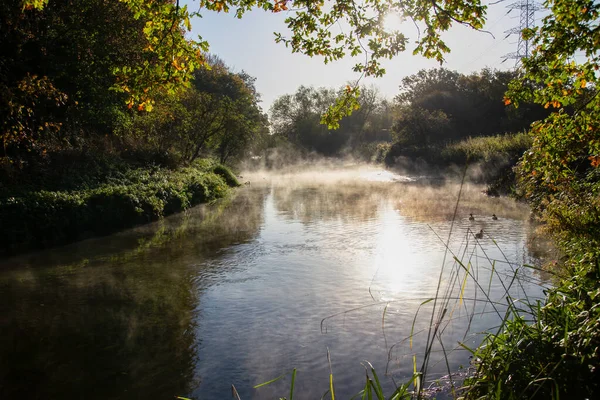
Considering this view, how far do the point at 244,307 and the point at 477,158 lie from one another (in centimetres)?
2121

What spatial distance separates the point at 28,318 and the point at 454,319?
215 inches

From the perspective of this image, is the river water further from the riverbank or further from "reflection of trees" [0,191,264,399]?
the riverbank

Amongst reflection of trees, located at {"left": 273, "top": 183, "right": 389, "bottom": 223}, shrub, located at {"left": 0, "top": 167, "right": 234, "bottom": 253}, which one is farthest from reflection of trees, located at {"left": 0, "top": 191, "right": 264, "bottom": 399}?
reflection of trees, located at {"left": 273, "top": 183, "right": 389, "bottom": 223}

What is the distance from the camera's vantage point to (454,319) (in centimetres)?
551

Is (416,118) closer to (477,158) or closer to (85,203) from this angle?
(477,158)

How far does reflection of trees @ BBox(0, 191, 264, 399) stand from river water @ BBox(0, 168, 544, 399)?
2 centimetres

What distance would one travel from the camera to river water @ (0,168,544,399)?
4.34 metres

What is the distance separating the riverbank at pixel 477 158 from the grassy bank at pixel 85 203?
9.28 metres

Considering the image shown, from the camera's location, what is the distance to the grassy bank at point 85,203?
9.72 meters

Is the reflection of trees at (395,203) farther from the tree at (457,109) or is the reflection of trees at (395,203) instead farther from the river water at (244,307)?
the tree at (457,109)

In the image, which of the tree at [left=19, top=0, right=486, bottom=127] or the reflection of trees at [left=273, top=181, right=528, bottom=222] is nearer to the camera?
the tree at [left=19, top=0, right=486, bottom=127]

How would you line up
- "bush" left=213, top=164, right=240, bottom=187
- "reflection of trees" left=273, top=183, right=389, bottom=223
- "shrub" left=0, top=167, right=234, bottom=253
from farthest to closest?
"bush" left=213, top=164, right=240, bottom=187 < "reflection of trees" left=273, top=183, right=389, bottom=223 < "shrub" left=0, top=167, right=234, bottom=253

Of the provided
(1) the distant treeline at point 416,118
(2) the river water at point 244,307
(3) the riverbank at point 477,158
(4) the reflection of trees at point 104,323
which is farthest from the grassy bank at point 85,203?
(1) the distant treeline at point 416,118

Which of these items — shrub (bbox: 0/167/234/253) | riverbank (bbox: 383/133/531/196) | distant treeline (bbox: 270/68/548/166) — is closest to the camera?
shrub (bbox: 0/167/234/253)
